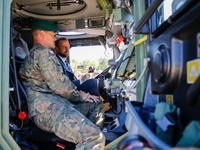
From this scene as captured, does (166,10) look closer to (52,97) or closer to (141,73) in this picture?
(141,73)

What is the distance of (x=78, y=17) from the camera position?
2775 mm

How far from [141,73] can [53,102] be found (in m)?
0.91

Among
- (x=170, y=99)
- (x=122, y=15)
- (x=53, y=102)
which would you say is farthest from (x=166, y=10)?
(x=53, y=102)

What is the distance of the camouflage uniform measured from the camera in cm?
138

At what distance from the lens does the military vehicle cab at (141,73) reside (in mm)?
630

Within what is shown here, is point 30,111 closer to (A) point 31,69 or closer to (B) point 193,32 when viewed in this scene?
(A) point 31,69

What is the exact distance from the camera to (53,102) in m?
1.54

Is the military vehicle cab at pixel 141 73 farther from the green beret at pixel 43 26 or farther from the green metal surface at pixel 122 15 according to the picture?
the green beret at pixel 43 26

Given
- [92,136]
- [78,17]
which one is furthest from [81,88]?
[78,17]

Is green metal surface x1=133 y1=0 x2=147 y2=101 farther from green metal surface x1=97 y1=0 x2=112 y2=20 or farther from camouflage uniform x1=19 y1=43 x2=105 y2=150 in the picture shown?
green metal surface x1=97 y1=0 x2=112 y2=20

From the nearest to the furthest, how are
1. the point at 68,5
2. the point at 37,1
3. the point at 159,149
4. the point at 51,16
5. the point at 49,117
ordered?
1. the point at 159,149
2. the point at 49,117
3. the point at 37,1
4. the point at 68,5
5. the point at 51,16

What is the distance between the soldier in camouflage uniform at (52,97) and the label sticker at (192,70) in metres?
0.96

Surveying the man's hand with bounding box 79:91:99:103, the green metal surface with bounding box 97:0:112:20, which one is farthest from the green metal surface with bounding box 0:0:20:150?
the green metal surface with bounding box 97:0:112:20

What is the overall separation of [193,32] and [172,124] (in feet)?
1.26
